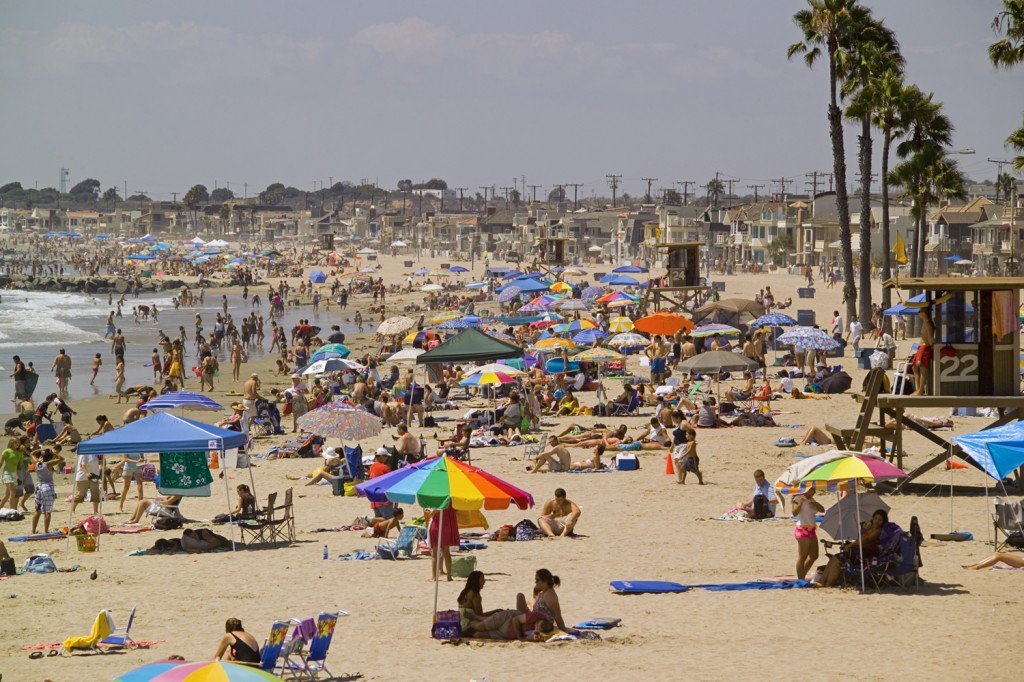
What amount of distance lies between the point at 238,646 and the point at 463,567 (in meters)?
3.63

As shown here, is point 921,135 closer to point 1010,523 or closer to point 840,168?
point 840,168

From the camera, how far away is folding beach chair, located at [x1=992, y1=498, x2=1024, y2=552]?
1283 cm

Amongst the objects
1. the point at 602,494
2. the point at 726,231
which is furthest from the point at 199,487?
the point at 726,231

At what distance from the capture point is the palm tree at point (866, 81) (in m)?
35.7

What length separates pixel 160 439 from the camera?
1362cm

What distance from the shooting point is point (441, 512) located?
1169 centimetres

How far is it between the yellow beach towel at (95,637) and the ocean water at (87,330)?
69.7ft

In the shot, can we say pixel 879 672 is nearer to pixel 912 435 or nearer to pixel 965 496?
pixel 965 496

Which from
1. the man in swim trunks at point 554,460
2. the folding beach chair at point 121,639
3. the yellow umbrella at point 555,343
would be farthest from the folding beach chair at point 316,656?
the yellow umbrella at point 555,343

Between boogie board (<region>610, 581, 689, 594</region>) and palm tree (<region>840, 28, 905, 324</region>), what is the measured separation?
1001 inches

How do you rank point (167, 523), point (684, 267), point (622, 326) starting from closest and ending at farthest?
point (167, 523) < point (622, 326) < point (684, 267)

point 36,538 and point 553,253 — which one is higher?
point 553,253

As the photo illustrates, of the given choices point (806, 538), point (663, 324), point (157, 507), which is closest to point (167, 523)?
point (157, 507)

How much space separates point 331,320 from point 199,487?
153 feet
